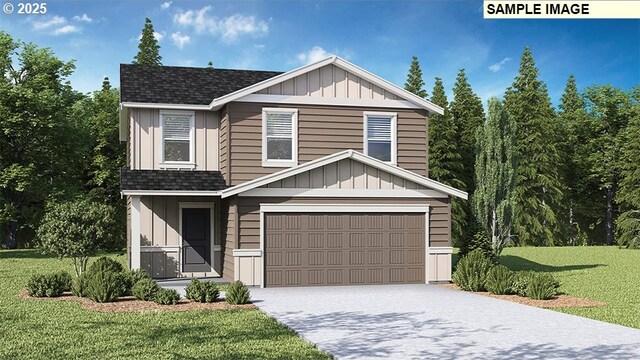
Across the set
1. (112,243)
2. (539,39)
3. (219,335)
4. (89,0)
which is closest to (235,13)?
(89,0)

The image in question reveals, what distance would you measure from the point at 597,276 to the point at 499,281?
756cm

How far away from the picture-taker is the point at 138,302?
1611cm

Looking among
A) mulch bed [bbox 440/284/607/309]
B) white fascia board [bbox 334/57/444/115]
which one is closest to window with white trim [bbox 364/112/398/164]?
white fascia board [bbox 334/57/444/115]

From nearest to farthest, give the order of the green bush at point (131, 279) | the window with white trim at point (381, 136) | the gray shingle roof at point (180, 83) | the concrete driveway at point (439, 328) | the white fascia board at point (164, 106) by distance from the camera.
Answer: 1. the concrete driveway at point (439, 328)
2. the green bush at point (131, 279)
3. the white fascia board at point (164, 106)
4. the gray shingle roof at point (180, 83)
5. the window with white trim at point (381, 136)

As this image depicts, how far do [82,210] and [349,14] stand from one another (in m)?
21.3

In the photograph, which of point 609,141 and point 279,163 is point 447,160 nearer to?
point 609,141

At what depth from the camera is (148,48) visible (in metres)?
62.4

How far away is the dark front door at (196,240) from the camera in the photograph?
899 inches

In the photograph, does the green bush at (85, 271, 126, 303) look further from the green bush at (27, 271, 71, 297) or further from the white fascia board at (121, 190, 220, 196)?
the white fascia board at (121, 190, 220, 196)

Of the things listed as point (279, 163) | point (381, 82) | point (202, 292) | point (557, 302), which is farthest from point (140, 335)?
point (381, 82)

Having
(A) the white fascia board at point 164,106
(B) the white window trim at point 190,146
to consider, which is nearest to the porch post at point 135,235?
(B) the white window trim at point 190,146

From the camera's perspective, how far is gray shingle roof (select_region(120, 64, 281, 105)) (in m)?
22.8

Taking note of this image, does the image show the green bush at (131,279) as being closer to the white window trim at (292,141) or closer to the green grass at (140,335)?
the green grass at (140,335)

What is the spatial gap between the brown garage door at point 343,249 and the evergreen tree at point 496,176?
4980mm
